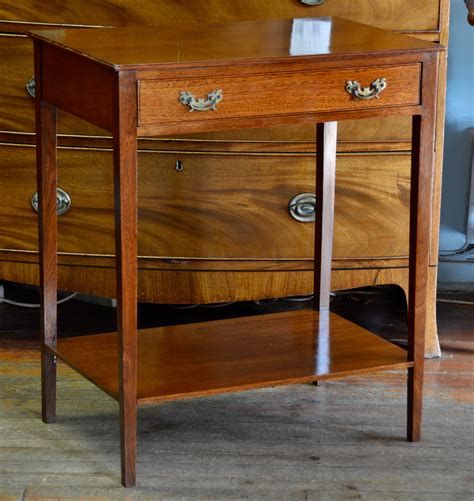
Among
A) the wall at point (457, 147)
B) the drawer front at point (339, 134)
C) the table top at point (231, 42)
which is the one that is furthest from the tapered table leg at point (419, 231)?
the wall at point (457, 147)

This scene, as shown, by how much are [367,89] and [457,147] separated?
1246 mm

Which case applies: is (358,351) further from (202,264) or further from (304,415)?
(202,264)

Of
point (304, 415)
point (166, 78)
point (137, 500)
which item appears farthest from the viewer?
point (304, 415)

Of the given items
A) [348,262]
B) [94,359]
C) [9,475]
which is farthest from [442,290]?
[9,475]

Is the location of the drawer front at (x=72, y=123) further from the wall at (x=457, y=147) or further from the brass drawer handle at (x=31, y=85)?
the wall at (x=457, y=147)

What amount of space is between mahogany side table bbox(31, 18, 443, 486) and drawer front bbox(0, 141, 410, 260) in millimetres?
177

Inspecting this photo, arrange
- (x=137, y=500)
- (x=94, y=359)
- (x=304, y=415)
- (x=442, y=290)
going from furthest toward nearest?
(x=442, y=290) → (x=304, y=415) → (x=94, y=359) → (x=137, y=500)

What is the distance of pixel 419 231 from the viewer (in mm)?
2322

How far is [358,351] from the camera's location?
8.18 ft

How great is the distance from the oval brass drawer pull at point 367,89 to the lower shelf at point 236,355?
0.57 metres

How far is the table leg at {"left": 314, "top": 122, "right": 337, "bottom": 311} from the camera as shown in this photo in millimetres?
2607

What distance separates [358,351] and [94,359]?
1.85 ft

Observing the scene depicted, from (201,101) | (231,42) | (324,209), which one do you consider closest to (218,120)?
(201,101)

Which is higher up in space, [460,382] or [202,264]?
[202,264]
